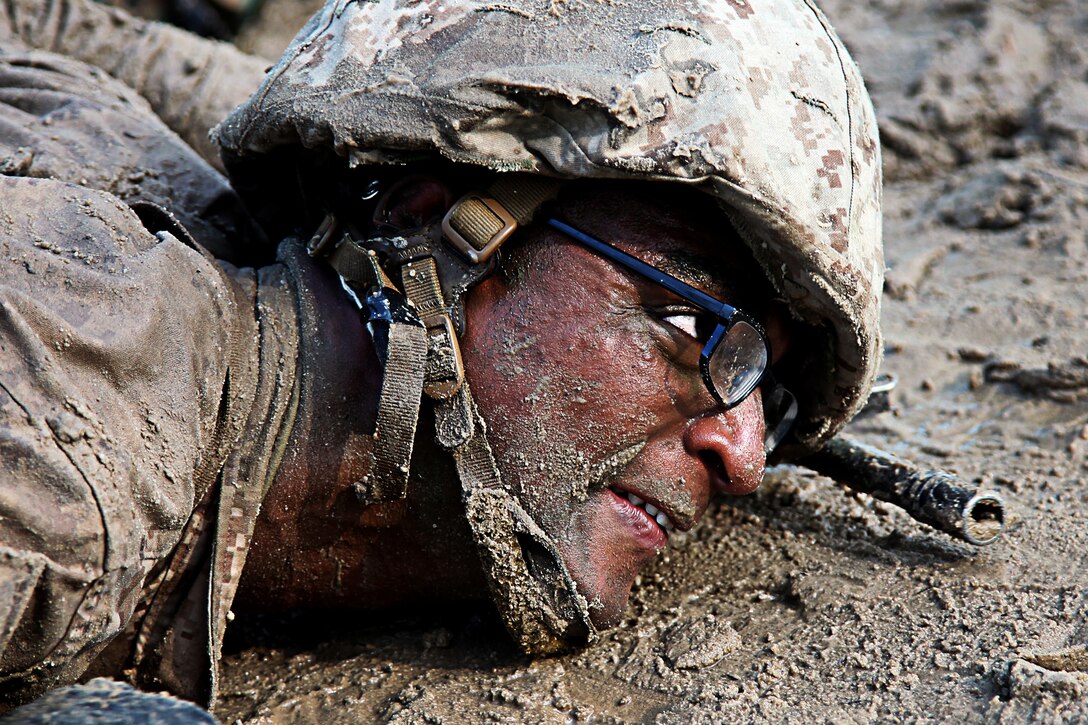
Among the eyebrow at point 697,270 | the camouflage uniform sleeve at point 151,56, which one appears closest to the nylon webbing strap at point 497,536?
the eyebrow at point 697,270

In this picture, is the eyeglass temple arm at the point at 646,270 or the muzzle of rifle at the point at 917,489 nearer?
the eyeglass temple arm at the point at 646,270

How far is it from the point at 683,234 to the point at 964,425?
54.5 inches

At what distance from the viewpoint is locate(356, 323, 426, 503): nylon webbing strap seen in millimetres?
1896

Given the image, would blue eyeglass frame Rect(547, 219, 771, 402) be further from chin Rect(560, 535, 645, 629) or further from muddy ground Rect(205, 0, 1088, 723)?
muddy ground Rect(205, 0, 1088, 723)

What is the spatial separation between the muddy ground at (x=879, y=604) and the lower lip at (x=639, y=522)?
0.23 m

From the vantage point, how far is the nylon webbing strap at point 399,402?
74.7 inches

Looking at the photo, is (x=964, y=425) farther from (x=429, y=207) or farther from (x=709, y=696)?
(x=429, y=207)

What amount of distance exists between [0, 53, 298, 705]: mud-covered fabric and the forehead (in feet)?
2.05

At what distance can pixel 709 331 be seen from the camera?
6.61 feet

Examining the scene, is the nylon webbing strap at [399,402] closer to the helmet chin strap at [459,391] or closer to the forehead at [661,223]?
the helmet chin strap at [459,391]

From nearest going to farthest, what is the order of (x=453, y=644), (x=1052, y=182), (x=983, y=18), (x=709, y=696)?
(x=709, y=696) → (x=453, y=644) → (x=1052, y=182) → (x=983, y=18)

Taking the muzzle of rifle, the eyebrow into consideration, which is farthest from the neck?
the muzzle of rifle

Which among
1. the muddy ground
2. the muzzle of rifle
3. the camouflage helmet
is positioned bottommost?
the muddy ground

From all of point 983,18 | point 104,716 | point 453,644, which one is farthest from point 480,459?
point 983,18
